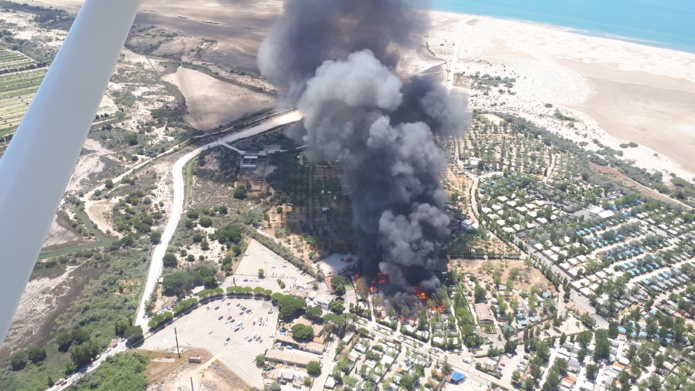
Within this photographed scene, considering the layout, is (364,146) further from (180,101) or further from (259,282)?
(180,101)

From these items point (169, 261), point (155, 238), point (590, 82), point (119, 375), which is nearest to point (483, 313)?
point (119, 375)

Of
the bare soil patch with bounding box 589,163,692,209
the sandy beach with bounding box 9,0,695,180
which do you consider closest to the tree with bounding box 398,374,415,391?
the sandy beach with bounding box 9,0,695,180

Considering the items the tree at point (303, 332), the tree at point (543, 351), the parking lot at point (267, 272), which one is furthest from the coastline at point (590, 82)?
the tree at point (303, 332)

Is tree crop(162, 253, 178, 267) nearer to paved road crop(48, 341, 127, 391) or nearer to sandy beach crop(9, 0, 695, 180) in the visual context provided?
paved road crop(48, 341, 127, 391)

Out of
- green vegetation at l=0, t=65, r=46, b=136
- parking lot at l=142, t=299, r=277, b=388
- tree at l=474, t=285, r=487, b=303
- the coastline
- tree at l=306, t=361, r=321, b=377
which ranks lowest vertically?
parking lot at l=142, t=299, r=277, b=388

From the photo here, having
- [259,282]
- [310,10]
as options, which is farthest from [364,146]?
[310,10]

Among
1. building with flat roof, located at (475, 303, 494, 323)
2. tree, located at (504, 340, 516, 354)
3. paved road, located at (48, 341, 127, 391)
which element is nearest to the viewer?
paved road, located at (48, 341, 127, 391)

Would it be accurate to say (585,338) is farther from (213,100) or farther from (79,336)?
(213,100)

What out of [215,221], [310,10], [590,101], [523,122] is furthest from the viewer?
[590,101]
